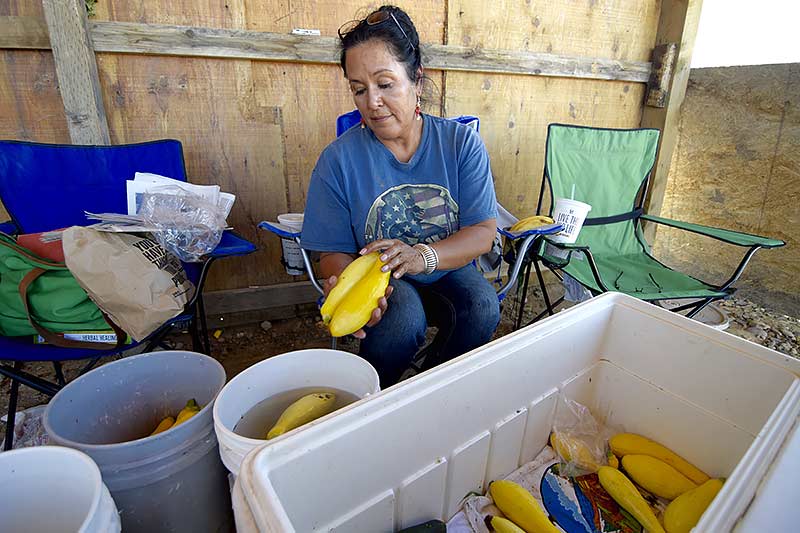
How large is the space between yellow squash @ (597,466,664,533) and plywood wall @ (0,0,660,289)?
2.16 meters

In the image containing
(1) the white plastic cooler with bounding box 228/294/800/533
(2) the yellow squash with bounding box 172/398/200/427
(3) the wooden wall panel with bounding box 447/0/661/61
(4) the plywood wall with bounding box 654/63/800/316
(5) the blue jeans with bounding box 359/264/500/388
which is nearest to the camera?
(1) the white plastic cooler with bounding box 228/294/800/533

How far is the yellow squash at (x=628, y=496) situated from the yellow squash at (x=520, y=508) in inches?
7.4

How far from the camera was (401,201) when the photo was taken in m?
1.60

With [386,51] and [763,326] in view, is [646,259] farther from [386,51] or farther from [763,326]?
[386,51]

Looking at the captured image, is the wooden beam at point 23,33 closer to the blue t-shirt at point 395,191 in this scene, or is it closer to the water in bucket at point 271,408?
the blue t-shirt at point 395,191

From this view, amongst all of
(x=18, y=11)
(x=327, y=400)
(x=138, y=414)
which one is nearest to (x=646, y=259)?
(x=327, y=400)

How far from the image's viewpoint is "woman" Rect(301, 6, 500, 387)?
4.61 ft

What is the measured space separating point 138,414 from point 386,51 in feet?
4.78

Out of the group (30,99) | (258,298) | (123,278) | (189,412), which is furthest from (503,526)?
(30,99)

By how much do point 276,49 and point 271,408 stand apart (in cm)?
197

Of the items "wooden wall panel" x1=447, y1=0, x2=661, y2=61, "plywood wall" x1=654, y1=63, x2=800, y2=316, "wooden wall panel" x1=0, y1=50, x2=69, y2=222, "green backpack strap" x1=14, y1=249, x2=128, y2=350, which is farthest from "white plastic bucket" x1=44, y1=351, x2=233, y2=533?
"plywood wall" x1=654, y1=63, x2=800, y2=316

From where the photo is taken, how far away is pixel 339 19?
235cm

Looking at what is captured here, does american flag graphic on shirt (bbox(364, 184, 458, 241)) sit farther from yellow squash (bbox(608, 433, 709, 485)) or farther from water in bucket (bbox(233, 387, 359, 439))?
yellow squash (bbox(608, 433, 709, 485))

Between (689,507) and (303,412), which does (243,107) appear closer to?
(303,412)
